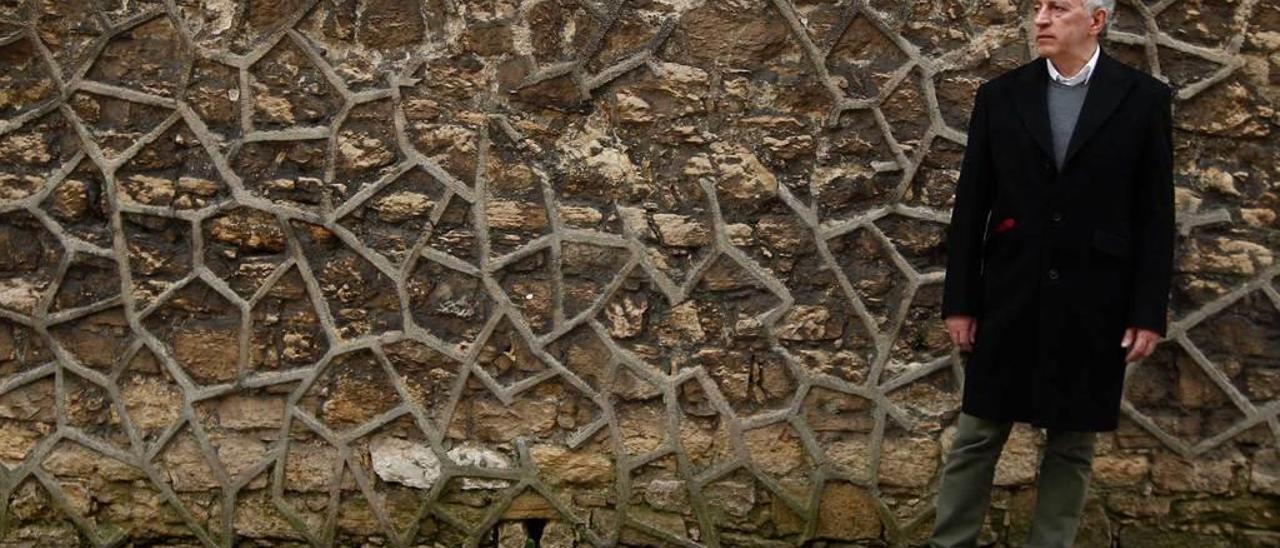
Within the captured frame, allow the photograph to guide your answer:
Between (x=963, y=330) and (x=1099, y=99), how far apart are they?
641 millimetres

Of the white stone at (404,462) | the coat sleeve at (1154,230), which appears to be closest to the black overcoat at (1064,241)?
the coat sleeve at (1154,230)

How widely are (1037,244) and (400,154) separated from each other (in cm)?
175

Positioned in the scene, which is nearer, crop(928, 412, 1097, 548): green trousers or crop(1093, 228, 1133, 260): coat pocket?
crop(1093, 228, 1133, 260): coat pocket

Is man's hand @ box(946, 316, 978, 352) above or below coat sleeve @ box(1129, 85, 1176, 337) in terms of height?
below

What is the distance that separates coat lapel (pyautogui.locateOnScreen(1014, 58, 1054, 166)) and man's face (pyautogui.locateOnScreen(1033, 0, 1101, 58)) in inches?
4.1

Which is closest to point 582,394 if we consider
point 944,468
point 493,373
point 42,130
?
point 493,373

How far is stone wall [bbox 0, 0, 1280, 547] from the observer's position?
445cm

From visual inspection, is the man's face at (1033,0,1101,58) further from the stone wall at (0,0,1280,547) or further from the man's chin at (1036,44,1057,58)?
the stone wall at (0,0,1280,547)

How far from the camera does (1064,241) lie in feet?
12.7

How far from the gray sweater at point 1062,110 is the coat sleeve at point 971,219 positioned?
16 centimetres

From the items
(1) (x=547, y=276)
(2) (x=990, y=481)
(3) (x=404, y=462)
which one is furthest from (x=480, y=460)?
(2) (x=990, y=481)

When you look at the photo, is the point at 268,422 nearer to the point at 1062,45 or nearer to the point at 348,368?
the point at 348,368

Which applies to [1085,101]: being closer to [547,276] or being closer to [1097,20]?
[1097,20]

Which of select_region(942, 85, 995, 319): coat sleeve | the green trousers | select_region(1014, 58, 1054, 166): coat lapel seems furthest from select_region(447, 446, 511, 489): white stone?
select_region(1014, 58, 1054, 166): coat lapel
